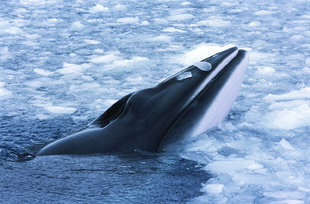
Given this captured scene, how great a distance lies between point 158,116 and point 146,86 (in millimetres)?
2182

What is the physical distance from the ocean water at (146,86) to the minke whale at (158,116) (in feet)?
0.34

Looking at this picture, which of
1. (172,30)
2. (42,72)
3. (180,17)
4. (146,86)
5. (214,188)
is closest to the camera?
(214,188)

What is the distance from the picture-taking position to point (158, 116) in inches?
141

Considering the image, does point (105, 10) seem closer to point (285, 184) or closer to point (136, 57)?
point (136, 57)

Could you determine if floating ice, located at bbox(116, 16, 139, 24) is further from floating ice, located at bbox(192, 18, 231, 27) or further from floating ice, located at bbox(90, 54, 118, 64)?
floating ice, located at bbox(90, 54, 118, 64)

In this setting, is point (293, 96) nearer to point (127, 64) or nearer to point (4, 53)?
point (127, 64)

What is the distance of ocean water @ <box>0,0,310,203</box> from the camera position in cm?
317

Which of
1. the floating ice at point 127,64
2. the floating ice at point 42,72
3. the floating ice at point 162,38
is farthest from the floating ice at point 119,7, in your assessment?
the floating ice at point 42,72

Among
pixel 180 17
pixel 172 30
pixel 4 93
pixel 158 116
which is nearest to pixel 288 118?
pixel 158 116

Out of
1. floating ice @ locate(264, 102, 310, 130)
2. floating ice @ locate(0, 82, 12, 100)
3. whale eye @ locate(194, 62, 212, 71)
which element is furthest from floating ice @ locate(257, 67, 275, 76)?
floating ice @ locate(0, 82, 12, 100)

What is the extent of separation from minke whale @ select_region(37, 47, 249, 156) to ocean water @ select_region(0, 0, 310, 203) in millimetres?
103

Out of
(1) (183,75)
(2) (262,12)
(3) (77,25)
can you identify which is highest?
(1) (183,75)

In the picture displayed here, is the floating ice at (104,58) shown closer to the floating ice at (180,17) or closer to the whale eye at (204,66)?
the floating ice at (180,17)

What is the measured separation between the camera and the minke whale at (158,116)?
11.5ft
